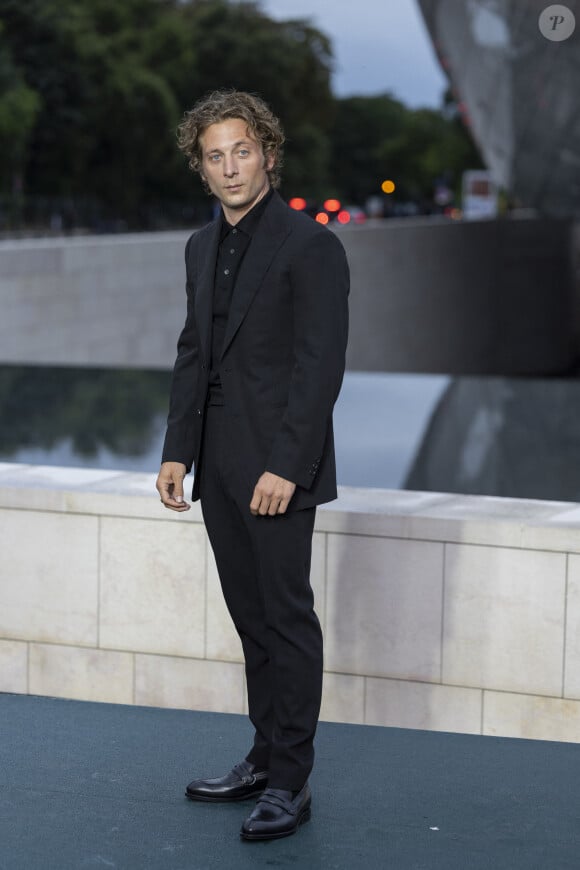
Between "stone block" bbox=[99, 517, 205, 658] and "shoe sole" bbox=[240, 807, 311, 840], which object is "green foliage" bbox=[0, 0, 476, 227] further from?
"shoe sole" bbox=[240, 807, 311, 840]

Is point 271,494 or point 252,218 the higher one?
point 252,218

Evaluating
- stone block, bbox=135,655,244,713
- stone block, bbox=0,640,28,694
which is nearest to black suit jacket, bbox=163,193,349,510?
stone block, bbox=135,655,244,713

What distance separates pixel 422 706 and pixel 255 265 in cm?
228

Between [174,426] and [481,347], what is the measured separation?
35.5m

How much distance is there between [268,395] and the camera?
378 centimetres

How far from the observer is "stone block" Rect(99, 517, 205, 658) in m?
5.63

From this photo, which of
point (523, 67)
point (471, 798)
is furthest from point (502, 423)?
point (523, 67)

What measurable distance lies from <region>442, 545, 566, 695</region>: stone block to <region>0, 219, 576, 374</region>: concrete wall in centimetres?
1297

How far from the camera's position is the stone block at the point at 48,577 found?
19.0 feet

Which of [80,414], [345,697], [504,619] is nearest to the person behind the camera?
[504,619]

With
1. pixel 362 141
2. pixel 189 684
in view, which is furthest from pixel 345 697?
pixel 362 141

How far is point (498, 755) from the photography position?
4.64 metres

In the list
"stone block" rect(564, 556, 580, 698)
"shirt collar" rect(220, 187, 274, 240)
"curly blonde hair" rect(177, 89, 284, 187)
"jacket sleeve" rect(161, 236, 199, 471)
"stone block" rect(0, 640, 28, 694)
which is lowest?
"stone block" rect(0, 640, 28, 694)

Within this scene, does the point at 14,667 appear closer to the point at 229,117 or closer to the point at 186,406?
the point at 186,406
